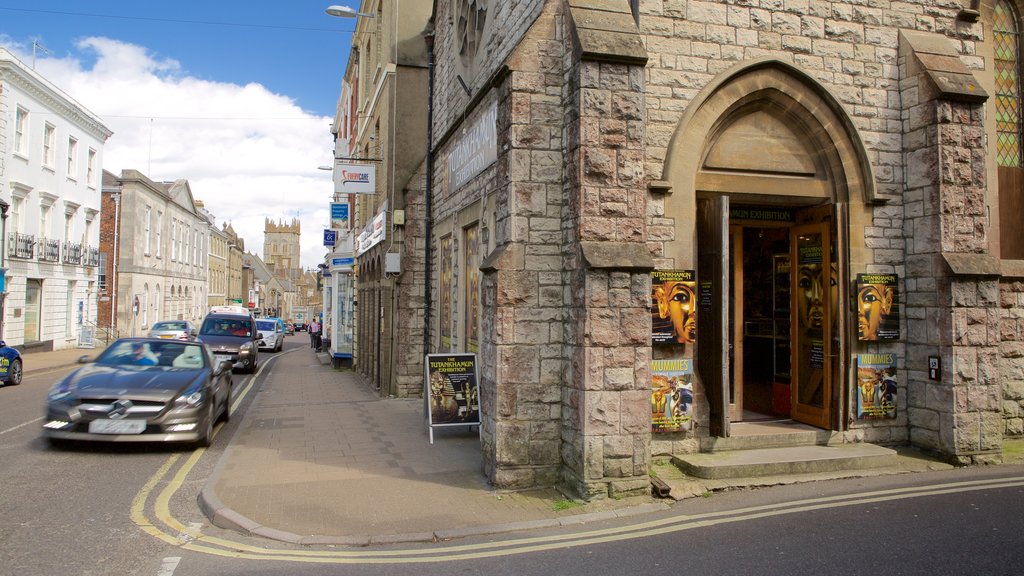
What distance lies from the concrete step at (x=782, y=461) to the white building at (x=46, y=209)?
93.3ft

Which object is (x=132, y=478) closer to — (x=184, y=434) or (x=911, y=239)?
(x=184, y=434)

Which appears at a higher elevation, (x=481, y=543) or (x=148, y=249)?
(x=148, y=249)

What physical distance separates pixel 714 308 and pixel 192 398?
22.1 ft

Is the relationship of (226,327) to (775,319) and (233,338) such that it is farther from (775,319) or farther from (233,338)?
(775,319)

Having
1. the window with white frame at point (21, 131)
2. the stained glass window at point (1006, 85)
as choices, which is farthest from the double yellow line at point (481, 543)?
the window with white frame at point (21, 131)

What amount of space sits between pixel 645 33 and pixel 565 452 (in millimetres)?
4756

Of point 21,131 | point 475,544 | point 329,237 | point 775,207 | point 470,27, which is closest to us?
point 475,544

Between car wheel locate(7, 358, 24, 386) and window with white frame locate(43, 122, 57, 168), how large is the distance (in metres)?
17.8

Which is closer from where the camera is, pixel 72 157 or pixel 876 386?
pixel 876 386

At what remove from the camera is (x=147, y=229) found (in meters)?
43.3

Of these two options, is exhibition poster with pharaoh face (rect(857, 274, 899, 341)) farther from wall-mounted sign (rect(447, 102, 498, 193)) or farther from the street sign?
the street sign

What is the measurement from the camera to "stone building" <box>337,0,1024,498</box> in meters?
6.73

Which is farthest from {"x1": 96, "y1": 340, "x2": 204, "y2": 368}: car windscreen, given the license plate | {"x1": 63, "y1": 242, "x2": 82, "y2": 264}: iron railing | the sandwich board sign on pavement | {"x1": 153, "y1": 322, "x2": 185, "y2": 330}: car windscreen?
{"x1": 63, "y1": 242, "x2": 82, "y2": 264}: iron railing

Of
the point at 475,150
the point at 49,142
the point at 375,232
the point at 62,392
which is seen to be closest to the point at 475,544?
the point at 475,150
